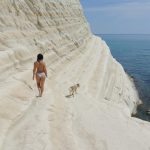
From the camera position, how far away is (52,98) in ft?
49.1

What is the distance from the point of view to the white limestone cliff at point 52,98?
1123 centimetres

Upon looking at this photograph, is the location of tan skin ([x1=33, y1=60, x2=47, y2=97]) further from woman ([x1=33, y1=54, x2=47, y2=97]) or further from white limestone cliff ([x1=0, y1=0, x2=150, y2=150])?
white limestone cliff ([x1=0, y1=0, x2=150, y2=150])

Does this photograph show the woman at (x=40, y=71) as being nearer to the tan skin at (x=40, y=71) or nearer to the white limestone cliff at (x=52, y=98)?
the tan skin at (x=40, y=71)

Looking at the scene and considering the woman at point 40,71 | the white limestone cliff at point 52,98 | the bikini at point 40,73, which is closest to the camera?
the white limestone cliff at point 52,98

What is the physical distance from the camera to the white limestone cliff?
11.2 meters

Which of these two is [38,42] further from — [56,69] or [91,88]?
[91,88]

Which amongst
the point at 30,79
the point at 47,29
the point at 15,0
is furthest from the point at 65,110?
the point at 47,29

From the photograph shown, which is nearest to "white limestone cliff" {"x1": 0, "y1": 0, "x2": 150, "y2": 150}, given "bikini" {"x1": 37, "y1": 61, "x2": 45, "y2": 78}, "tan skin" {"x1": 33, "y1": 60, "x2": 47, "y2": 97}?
"tan skin" {"x1": 33, "y1": 60, "x2": 47, "y2": 97}

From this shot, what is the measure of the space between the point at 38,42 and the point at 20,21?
5.40 ft

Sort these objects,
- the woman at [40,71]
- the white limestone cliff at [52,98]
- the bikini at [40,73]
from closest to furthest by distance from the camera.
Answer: the white limestone cliff at [52,98], the woman at [40,71], the bikini at [40,73]

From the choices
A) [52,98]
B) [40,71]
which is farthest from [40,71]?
[52,98]

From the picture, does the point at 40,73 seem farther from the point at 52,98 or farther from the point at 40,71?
the point at 52,98

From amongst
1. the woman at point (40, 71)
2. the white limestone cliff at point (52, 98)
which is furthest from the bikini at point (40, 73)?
the white limestone cliff at point (52, 98)

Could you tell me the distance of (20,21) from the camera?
2103 cm
